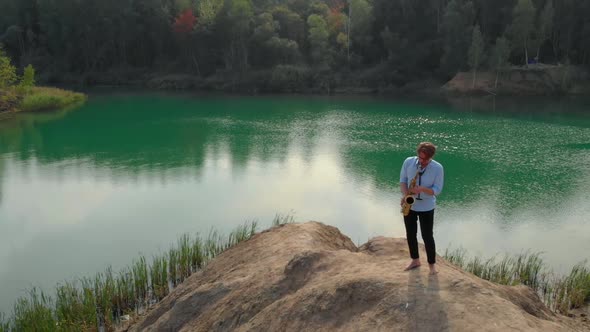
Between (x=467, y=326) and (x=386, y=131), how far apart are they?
25.2 metres

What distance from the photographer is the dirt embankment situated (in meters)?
46.0

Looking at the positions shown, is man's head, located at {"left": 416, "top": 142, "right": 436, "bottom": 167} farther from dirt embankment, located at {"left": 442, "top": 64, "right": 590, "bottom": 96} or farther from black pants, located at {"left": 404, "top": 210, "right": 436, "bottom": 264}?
dirt embankment, located at {"left": 442, "top": 64, "right": 590, "bottom": 96}

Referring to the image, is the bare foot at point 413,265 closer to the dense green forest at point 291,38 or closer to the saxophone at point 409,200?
the saxophone at point 409,200

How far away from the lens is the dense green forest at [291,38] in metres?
47.1

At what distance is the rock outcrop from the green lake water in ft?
14.3

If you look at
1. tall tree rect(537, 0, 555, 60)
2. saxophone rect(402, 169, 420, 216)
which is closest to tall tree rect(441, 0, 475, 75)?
tall tree rect(537, 0, 555, 60)

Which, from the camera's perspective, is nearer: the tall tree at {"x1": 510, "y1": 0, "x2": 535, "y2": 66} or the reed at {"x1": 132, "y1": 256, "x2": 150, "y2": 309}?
the reed at {"x1": 132, "y1": 256, "x2": 150, "y2": 309}

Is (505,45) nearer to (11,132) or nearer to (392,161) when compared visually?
(392,161)

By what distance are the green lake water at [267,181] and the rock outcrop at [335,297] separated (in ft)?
14.3

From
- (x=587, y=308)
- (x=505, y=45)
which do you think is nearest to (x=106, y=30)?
(x=505, y=45)

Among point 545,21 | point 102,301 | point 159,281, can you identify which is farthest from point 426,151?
point 545,21

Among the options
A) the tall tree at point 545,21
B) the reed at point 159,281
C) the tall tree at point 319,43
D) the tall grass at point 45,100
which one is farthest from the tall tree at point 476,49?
the reed at point 159,281

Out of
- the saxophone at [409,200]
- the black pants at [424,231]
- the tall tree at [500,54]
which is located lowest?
the black pants at [424,231]

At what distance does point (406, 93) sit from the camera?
5084 cm
